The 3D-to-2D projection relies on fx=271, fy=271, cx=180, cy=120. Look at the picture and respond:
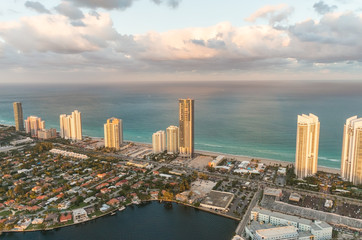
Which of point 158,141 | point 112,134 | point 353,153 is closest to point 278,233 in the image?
point 353,153

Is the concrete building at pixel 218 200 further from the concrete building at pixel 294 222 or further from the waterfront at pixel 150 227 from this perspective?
the concrete building at pixel 294 222

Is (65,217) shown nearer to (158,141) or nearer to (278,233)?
(278,233)

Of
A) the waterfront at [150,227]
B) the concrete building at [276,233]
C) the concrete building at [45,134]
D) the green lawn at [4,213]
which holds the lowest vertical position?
the waterfront at [150,227]

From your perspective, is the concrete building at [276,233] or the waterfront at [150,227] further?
the waterfront at [150,227]

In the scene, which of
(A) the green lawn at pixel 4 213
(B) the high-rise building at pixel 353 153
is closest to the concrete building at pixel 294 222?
(B) the high-rise building at pixel 353 153

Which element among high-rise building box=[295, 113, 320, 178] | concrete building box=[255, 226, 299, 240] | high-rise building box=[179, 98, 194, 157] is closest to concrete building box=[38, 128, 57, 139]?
high-rise building box=[179, 98, 194, 157]
